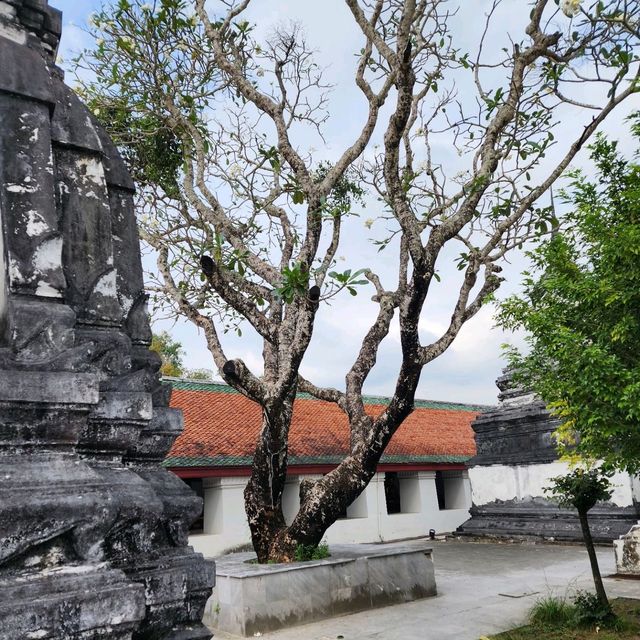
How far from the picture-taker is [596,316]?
6.12 m

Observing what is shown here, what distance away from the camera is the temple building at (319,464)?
1295cm

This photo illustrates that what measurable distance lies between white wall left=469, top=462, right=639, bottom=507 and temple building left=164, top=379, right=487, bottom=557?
4.42ft

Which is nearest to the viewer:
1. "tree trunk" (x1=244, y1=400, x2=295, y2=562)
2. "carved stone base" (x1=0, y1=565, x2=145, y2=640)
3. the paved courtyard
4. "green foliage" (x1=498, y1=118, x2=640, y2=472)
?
"carved stone base" (x1=0, y1=565, x2=145, y2=640)

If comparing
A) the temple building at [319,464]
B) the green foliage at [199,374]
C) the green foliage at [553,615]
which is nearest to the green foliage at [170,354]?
the green foliage at [199,374]

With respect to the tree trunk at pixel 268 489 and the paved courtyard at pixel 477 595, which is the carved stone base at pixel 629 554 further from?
the tree trunk at pixel 268 489

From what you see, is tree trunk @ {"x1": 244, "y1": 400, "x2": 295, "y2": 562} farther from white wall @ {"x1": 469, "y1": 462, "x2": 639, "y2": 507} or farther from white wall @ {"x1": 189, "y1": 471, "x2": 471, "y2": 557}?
white wall @ {"x1": 469, "y1": 462, "x2": 639, "y2": 507}

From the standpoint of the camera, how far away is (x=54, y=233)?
3.01 meters

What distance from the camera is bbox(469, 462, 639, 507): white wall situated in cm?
1518

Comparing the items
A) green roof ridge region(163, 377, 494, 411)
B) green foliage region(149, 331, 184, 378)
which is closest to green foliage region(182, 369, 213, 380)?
green foliage region(149, 331, 184, 378)

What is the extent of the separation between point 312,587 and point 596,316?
4.70m

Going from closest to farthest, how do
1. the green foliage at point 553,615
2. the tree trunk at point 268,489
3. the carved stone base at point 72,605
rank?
the carved stone base at point 72,605 < the green foliage at point 553,615 < the tree trunk at point 268,489

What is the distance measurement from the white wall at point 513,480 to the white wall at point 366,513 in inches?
55.9

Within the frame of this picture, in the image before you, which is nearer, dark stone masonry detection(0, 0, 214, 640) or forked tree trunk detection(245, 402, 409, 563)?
dark stone masonry detection(0, 0, 214, 640)

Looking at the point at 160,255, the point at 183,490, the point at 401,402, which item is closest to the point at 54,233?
the point at 183,490
